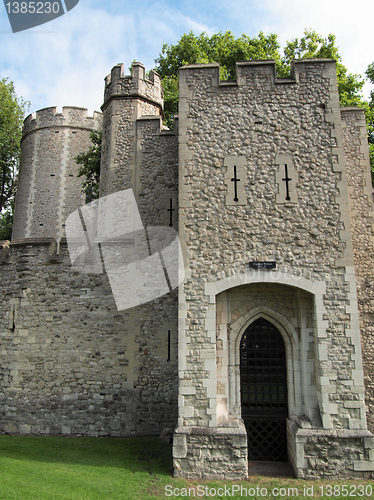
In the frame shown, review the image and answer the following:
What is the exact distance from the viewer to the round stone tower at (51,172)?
56.0 ft

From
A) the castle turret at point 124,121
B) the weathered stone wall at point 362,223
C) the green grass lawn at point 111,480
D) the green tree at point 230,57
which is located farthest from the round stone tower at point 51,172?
the weathered stone wall at point 362,223

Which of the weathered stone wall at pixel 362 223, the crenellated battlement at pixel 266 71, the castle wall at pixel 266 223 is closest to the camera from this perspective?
the castle wall at pixel 266 223

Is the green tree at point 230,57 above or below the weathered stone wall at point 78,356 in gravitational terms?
above

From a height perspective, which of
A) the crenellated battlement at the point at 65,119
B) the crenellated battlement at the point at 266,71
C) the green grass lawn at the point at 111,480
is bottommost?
the green grass lawn at the point at 111,480

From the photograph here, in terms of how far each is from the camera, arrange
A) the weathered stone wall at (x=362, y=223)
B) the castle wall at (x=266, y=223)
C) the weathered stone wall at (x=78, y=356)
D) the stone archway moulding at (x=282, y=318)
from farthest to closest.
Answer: the weathered stone wall at (x=78, y=356) < the weathered stone wall at (x=362, y=223) < the stone archway moulding at (x=282, y=318) < the castle wall at (x=266, y=223)

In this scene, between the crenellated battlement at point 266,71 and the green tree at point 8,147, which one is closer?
the crenellated battlement at point 266,71

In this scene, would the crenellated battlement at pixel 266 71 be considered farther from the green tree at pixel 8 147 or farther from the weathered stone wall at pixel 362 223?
the green tree at pixel 8 147

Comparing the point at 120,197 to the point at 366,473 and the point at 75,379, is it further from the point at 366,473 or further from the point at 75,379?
the point at 366,473

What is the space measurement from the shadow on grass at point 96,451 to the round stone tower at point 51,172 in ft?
35.3

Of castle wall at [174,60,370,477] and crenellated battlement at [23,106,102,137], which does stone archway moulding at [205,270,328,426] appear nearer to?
castle wall at [174,60,370,477]

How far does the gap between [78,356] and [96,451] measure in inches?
86.6

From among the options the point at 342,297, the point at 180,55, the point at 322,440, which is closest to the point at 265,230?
the point at 342,297

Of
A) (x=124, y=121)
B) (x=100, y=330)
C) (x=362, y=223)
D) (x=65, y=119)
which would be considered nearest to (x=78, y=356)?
(x=100, y=330)

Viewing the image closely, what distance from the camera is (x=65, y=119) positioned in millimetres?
17844
